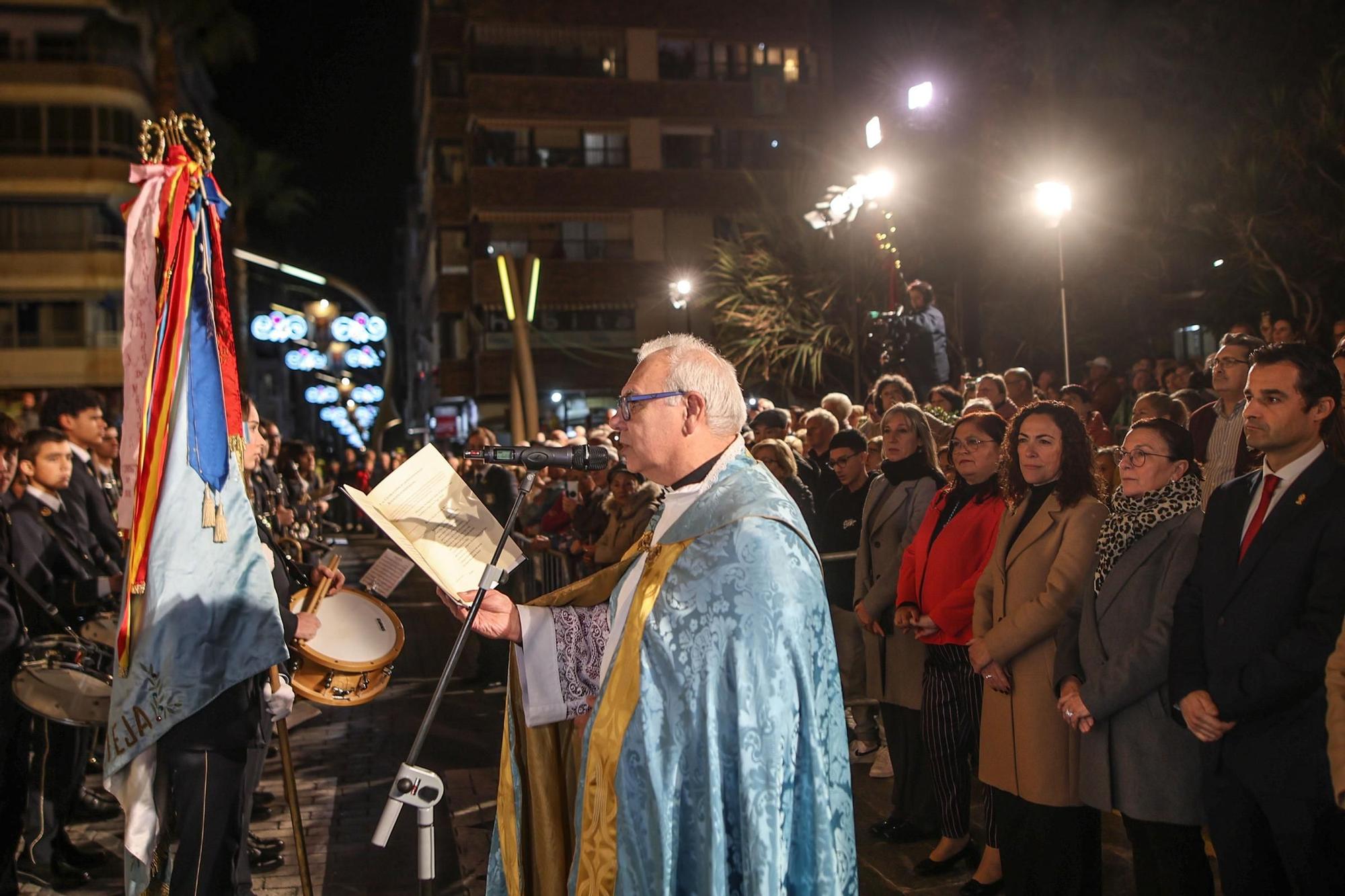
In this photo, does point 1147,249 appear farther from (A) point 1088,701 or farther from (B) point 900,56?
(A) point 1088,701

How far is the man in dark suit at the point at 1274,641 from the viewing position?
3.62 m

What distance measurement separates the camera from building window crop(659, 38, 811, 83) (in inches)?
1495

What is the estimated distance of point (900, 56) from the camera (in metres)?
22.1

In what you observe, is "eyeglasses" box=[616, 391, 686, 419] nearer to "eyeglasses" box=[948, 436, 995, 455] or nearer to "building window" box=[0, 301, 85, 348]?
"eyeglasses" box=[948, 436, 995, 455]

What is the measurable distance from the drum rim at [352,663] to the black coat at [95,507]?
2.74m

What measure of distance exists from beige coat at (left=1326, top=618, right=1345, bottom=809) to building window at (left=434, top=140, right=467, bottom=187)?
40.7 meters

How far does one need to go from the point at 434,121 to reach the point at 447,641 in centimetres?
3249

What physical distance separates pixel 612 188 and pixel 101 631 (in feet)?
108

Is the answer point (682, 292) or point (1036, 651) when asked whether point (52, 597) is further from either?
point (682, 292)

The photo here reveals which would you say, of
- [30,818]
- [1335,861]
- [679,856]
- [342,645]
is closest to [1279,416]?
[1335,861]

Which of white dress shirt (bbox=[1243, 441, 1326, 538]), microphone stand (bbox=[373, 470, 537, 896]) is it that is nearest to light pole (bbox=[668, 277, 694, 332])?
white dress shirt (bbox=[1243, 441, 1326, 538])

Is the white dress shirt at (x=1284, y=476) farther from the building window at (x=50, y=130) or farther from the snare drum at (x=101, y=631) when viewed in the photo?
the building window at (x=50, y=130)

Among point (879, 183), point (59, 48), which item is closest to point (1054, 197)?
point (879, 183)

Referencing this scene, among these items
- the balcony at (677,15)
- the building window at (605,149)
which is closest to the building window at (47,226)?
the balcony at (677,15)
